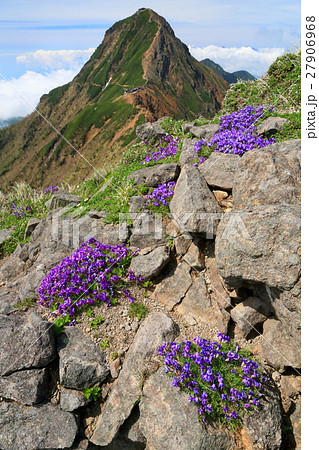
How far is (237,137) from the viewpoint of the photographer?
9.99 metres

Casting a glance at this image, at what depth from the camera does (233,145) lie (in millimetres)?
9617

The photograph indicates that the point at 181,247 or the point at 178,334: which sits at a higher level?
the point at 181,247

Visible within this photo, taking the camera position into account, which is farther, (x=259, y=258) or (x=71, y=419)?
(x=71, y=419)

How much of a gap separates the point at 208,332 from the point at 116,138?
111 m

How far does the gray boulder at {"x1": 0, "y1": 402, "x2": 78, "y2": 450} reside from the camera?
5902 millimetres

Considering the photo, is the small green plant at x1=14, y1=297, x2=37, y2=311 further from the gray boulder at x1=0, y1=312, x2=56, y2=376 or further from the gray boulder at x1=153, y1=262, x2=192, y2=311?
the gray boulder at x1=153, y1=262, x2=192, y2=311

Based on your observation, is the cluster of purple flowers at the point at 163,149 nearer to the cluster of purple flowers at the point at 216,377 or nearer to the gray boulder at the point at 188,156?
the gray boulder at the point at 188,156

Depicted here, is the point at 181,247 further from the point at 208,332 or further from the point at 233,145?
the point at 233,145

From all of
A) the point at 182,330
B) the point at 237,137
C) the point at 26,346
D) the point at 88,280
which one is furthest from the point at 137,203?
the point at 26,346

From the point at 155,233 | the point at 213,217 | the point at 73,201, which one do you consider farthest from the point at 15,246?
the point at 213,217

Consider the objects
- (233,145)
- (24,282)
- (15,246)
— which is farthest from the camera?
(15,246)

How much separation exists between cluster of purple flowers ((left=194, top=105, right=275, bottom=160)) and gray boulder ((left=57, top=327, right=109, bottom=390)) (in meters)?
5.80

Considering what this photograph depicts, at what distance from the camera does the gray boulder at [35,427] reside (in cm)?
590

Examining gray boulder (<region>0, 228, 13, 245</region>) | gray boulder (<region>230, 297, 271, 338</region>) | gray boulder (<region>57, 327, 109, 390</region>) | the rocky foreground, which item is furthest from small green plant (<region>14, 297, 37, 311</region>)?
gray boulder (<region>0, 228, 13, 245</region>)
